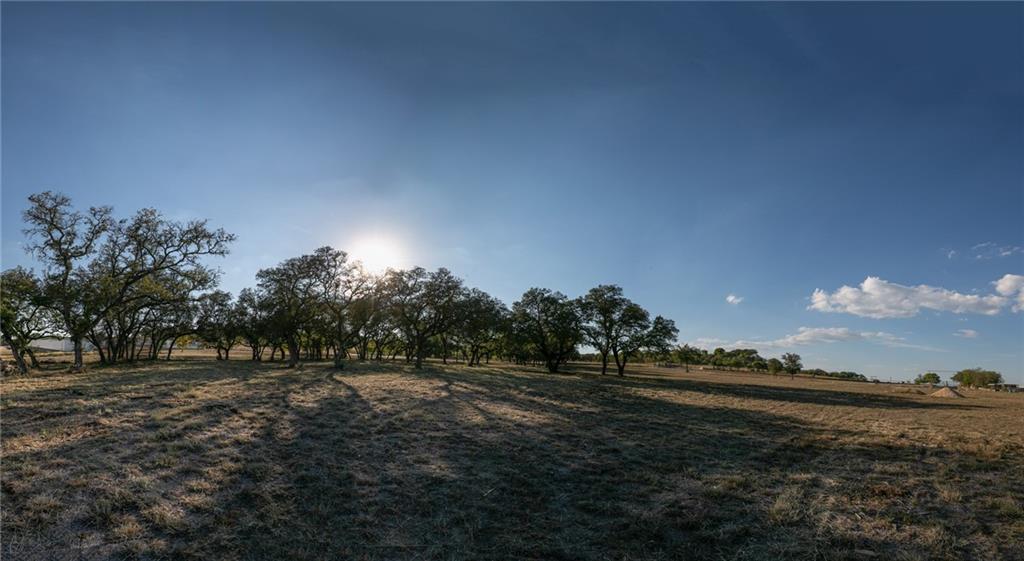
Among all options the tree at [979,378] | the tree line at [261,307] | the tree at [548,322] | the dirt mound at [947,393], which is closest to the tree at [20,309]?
the tree line at [261,307]

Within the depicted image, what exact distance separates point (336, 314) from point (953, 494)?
48165 millimetres

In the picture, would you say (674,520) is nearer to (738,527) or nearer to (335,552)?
(738,527)

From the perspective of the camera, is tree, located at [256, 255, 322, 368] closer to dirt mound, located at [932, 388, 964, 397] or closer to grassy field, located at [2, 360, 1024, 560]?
grassy field, located at [2, 360, 1024, 560]

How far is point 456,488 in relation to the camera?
991 centimetres

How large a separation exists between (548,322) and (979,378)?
16060 centimetres

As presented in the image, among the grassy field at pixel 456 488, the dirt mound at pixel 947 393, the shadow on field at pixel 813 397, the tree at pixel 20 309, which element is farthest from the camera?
the dirt mound at pixel 947 393

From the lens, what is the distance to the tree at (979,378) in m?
131

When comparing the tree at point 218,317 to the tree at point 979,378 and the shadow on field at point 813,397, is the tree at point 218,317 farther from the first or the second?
the tree at point 979,378

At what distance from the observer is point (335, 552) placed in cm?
678

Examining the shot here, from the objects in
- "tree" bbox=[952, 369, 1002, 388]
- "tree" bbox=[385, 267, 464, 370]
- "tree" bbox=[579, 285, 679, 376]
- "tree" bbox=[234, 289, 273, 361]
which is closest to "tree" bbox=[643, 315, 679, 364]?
"tree" bbox=[579, 285, 679, 376]

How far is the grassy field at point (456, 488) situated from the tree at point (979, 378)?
572 feet

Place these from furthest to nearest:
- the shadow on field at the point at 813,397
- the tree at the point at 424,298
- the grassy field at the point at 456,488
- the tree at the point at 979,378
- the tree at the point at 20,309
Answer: the tree at the point at 979,378
the tree at the point at 424,298
the shadow on field at the point at 813,397
the tree at the point at 20,309
the grassy field at the point at 456,488

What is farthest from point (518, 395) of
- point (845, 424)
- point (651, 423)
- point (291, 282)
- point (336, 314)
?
point (291, 282)

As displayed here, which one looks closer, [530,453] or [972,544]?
[972,544]
